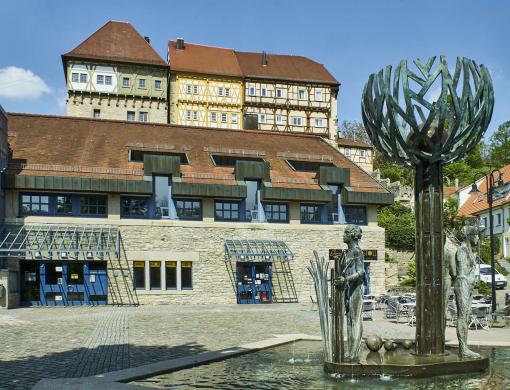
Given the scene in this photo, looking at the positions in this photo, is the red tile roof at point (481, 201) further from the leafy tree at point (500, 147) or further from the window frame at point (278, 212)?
the window frame at point (278, 212)

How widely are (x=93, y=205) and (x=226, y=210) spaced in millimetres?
6666

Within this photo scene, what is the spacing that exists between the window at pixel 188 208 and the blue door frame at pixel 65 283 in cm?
453

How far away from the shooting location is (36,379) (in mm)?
9477

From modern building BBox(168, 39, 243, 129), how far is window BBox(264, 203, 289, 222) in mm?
30995

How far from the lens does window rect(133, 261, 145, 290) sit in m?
29.4

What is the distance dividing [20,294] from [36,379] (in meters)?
19.9

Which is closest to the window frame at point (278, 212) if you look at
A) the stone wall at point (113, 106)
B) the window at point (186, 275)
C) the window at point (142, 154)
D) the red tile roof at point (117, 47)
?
the window at point (186, 275)

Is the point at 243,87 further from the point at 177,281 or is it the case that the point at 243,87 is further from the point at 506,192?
the point at 177,281

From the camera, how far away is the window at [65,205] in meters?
29.1

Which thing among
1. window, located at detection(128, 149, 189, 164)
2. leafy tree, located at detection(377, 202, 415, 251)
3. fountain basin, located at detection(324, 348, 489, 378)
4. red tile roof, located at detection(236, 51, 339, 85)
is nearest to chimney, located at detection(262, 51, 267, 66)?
red tile roof, located at detection(236, 51, 339, 85)

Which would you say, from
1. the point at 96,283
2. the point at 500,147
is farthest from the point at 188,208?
the point at 500,147

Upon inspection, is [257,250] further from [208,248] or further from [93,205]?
[93,205]

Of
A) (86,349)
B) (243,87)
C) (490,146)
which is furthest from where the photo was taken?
(490,146)

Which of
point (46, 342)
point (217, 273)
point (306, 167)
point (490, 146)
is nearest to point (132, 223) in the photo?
point (217, 273)
